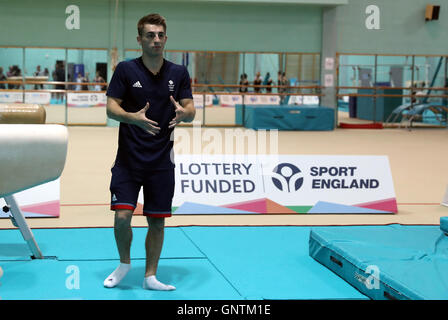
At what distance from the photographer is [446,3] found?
62.8ft

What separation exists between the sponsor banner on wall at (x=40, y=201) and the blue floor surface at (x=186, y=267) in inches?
24.2

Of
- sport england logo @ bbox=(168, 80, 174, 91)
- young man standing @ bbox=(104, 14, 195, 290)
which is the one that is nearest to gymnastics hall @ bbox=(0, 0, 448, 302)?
young man standing @ bbox=(104, 14, 195, 290)

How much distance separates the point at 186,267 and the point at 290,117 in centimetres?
1335

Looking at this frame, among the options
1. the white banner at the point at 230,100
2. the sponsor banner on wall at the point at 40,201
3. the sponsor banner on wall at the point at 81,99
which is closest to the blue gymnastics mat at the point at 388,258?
the sponsor banner on wall at the point at 40,201

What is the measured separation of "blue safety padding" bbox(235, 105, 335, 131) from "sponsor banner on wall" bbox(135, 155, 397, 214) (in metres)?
10.3

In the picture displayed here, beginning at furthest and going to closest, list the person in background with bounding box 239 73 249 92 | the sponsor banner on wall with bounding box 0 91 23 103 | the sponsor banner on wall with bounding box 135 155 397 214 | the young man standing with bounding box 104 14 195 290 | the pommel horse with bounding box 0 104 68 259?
the person in background with bounding box 239 73 249 92 → the sponsor banner on wall with bounding box 0 91 23 103 → the sponsor banner on wall with bounding box 135 155 397 214 → the young man standing with bounding box 104 14 195 290 → the pommel horse with bounding box 0 104 68 259

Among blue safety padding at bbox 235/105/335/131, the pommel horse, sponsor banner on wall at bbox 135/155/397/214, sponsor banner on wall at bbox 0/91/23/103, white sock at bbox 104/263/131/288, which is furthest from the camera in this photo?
sponsor banner on wall at bbox 0/91/23/103

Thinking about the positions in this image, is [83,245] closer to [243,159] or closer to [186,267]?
[186,267]

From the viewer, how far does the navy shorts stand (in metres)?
3.78

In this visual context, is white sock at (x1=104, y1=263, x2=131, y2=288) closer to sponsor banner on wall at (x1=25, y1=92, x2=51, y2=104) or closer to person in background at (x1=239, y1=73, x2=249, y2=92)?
sponsor banner on wall at (x1=25, y1=92, x2=51, y2=104)

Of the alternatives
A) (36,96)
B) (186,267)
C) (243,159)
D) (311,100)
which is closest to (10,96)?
(36,96)

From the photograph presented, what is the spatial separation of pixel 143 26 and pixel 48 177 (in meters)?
1.11

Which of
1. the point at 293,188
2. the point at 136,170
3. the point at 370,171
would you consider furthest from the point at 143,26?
the point at 370,171

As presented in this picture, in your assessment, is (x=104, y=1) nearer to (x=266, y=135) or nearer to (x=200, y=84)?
(x=200, y=84)
